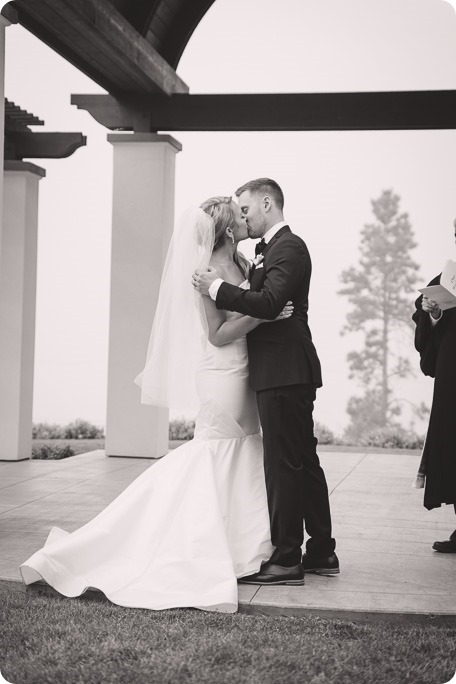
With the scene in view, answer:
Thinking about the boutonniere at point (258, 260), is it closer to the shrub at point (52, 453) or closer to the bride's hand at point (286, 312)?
the bride's hand at point (286, 312)

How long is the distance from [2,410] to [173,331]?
516 cm

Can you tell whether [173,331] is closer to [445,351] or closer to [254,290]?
[254,290]

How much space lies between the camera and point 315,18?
52.7 ft

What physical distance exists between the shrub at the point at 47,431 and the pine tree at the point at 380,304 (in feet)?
18.2

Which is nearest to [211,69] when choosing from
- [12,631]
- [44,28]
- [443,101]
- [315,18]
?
[315,18]

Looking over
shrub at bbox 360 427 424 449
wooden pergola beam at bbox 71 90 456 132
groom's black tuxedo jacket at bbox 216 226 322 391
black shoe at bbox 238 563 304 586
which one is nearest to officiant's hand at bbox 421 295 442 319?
groom's black tuxedo jacket at bbox 216 226 322 391

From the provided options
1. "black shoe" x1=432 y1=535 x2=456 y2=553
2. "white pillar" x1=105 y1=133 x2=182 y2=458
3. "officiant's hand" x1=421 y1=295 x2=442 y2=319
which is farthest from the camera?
"white pillar" x1=105 y1=133 x2=182 y2=458

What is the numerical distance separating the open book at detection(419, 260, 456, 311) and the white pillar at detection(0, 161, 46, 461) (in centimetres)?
556

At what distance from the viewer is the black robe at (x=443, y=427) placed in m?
5.02

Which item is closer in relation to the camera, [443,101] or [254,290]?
[254,290]

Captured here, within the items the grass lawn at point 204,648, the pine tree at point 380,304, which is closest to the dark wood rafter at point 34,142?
the grass lawn at point 204,648

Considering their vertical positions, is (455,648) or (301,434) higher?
(301,434)

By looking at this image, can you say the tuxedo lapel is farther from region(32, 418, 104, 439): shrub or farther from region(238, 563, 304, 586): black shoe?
region(32, 418, 104, 439): shrub

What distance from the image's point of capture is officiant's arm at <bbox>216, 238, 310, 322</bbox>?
4.15 metres
